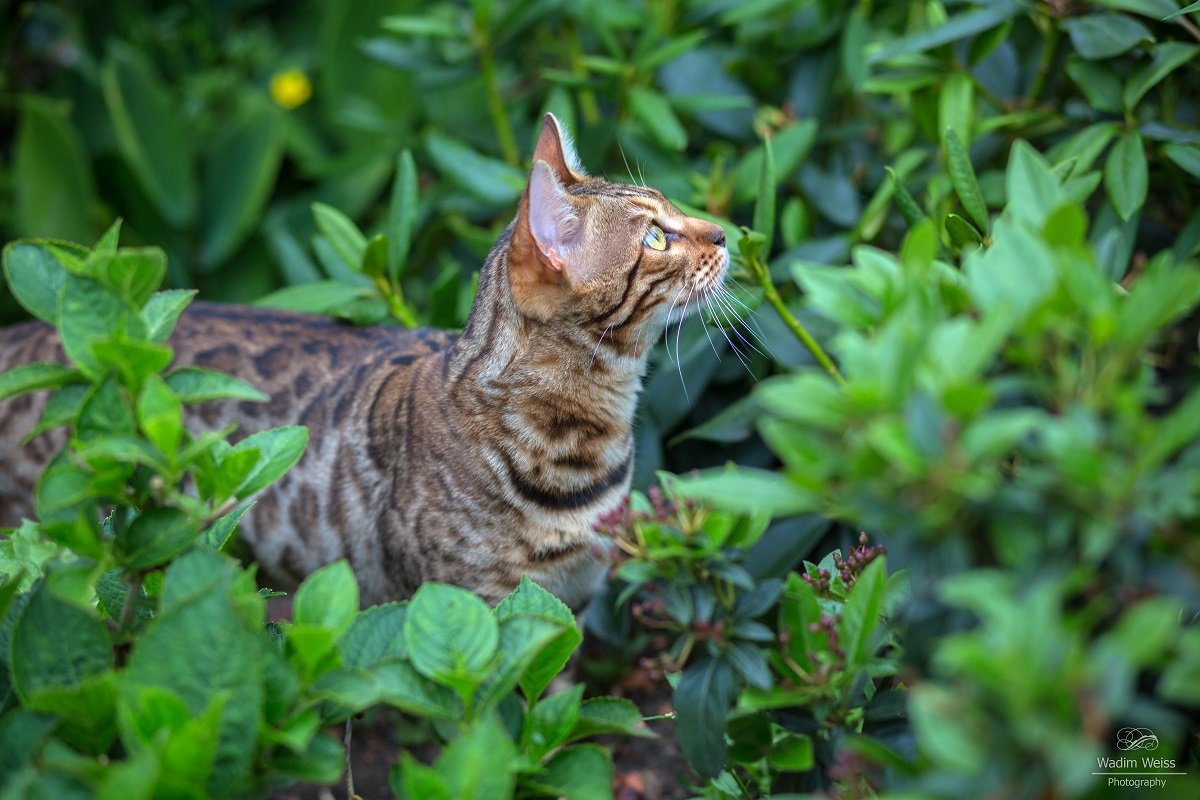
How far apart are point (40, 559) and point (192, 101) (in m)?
3.74

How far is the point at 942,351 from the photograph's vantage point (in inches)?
55.7

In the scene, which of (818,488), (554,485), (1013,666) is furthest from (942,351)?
(554,485)

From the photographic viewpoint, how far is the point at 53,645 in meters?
1.78

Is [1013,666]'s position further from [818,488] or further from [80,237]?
[80,237]

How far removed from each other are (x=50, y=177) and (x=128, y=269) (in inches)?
138

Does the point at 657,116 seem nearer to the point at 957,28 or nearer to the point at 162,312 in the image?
the point at 957,28

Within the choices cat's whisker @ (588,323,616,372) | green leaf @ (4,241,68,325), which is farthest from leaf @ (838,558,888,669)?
green leaf @ (4,241,68,325)

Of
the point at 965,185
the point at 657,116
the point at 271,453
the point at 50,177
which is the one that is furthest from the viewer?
the point at 50,177

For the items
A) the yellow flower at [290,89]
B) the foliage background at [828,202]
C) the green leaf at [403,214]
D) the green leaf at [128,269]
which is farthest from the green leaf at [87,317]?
the yellow flower at [290,89]

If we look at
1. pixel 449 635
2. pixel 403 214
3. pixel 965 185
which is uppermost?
pixel 965 185

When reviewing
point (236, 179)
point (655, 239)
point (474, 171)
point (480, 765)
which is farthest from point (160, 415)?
point (236, 179)

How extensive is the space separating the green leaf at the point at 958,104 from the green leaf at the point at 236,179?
2915 mm

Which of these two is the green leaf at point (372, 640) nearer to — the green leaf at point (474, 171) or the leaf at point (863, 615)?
the leaf at point (863, 615)

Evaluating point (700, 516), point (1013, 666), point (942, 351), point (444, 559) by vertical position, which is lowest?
point (444, 559)
